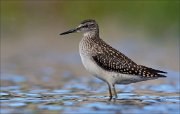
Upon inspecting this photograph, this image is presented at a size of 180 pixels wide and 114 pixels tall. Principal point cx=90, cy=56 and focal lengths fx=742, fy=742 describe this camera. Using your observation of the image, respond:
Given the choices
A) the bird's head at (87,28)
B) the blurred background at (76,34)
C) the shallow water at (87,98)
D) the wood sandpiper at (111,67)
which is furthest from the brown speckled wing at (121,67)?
the blurred background at (76,34)

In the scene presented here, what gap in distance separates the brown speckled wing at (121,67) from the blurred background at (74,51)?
0.43 meters

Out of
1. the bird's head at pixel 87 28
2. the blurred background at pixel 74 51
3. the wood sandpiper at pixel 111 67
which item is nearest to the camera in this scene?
the blurred background at pixel 74 51

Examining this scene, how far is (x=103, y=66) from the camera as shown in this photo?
43.3ft

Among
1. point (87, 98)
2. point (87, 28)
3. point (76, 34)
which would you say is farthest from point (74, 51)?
point (87, 98)

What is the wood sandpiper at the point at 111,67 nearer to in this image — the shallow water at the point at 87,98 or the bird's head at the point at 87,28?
the shallow water at the point at 87,98

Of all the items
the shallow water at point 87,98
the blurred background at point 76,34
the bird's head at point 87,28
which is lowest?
the shallow water at point 87,98

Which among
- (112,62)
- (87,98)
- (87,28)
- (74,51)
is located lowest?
(87,98)

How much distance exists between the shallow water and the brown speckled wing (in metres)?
0.43

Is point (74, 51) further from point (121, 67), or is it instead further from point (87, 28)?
point (121, 67)

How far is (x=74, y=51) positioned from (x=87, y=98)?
9030 mm

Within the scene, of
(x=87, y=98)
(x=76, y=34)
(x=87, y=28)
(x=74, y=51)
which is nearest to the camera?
(x=87, y=98)

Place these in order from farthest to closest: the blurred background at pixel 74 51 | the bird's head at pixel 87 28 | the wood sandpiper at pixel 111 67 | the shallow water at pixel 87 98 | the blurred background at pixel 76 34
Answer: the blurred background at pixel 76 34 < the bird's head at pixel 87 28 < the wood sandpiper at pixel 111 67 < the blurred background at pixel 74 51 < the shallow water at pixel 87 98

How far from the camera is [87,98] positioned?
12.9 m

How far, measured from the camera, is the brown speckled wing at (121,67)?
13180mm
